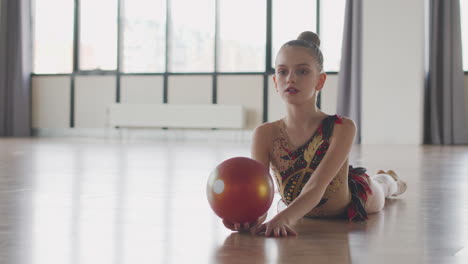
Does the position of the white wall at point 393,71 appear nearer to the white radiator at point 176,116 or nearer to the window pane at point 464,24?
the window pane at point 464,24

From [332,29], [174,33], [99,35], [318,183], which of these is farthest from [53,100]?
[318,183]

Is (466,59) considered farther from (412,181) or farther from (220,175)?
(220,175)

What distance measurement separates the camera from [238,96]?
8.45 metres

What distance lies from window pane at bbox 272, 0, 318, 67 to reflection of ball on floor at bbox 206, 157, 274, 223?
6.89 metres

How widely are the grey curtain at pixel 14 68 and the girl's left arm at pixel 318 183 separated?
27.1ft

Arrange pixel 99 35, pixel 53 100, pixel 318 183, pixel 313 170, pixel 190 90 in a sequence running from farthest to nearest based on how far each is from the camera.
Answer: pixel 53 100 → pixel 99 35 → pixel 190 90 → pixel 313 170 → pixel 318 183

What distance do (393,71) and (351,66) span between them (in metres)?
0.63

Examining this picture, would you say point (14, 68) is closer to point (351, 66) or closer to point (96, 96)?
point (96, 96)

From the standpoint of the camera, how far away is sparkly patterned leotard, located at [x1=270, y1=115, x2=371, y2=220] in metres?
1.62

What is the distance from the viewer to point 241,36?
849cm

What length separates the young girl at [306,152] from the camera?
1.50m

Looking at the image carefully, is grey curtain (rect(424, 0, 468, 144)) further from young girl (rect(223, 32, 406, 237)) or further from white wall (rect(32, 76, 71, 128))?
white wall (rect(32, 76, 71, 128))

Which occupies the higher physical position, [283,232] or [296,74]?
[296,74]

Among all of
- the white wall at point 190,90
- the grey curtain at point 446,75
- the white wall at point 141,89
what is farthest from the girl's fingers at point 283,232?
the white wall at point 141,89
